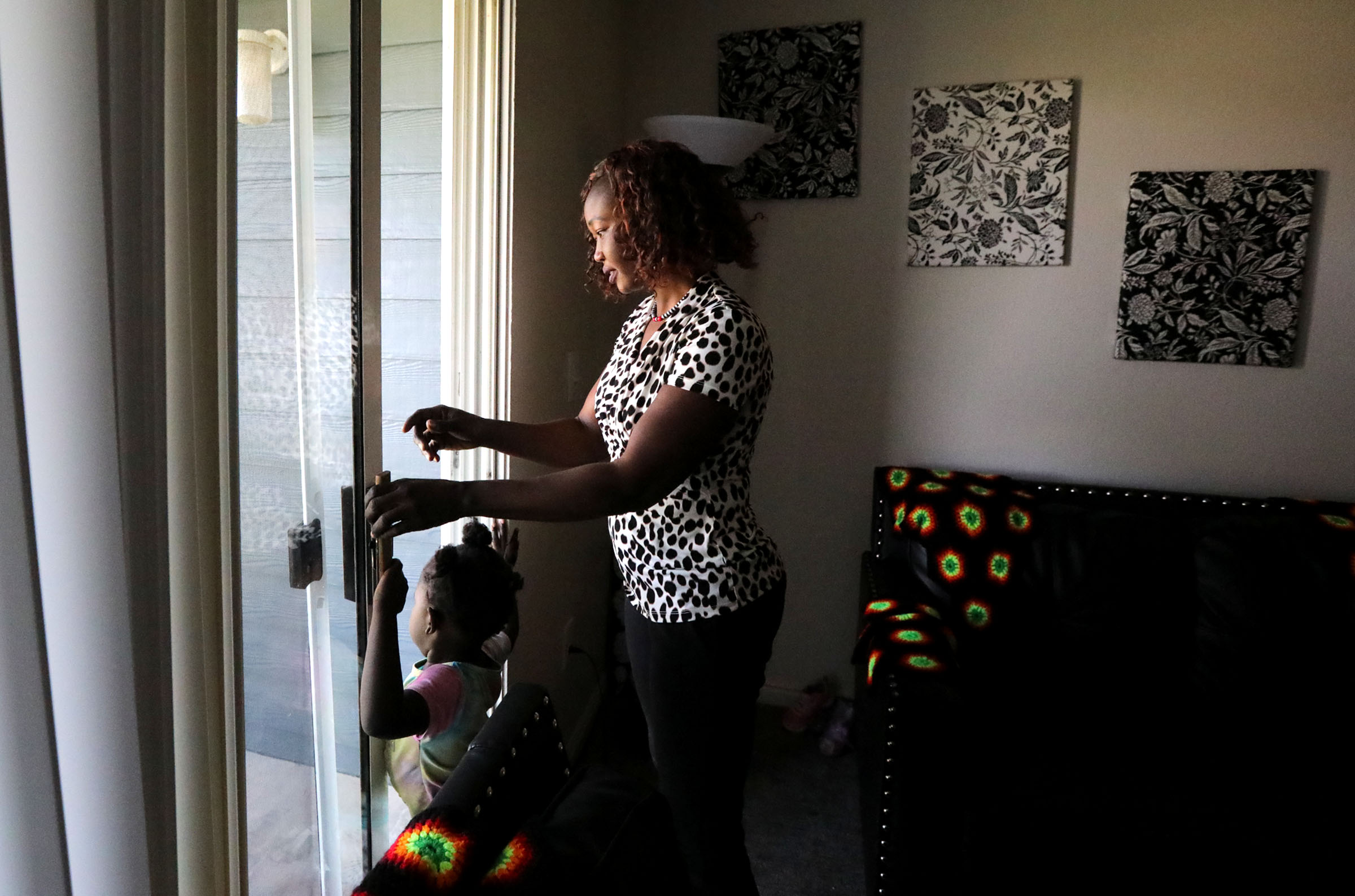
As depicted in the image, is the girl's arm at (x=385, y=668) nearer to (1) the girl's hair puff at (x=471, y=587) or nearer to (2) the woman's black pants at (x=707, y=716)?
(1) the girl's hair puff at (x=471, y=587)

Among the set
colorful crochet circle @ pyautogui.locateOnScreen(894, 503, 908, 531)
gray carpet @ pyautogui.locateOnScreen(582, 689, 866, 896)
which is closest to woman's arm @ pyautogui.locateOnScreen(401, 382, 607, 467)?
gray carpet @ pyautogui.locateOnScreen(582, 689, 866, 896)

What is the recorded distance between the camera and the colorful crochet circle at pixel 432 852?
683 millimetres

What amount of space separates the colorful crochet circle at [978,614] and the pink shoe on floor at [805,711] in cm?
62

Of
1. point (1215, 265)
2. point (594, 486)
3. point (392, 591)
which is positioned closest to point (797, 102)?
point (1215, 265)

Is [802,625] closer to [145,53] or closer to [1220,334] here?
[1220,334]

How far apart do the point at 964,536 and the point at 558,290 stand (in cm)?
115

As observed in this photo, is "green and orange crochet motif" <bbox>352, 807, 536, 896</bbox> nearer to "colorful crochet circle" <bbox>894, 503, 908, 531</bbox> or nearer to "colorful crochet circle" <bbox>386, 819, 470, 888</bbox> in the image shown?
"colorful crochet circle" <bbox>386, 819, 470, 888</bbox>

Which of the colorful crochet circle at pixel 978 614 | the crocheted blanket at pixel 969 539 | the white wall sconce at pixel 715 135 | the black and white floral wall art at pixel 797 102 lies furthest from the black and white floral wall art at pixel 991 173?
the colorful crochet circle at pixel 978 614

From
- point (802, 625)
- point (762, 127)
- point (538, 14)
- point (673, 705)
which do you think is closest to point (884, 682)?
point (673, 705)

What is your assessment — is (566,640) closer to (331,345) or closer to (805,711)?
(805,711)

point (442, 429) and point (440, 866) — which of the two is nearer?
point (440, 866)

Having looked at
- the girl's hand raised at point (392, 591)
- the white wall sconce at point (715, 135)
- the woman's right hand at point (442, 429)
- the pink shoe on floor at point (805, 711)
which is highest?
the white wall sconce at point (715, 135)

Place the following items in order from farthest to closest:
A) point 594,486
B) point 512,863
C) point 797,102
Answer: point 797,102 → point 594,486 → point 512,863

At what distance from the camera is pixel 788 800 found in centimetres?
213
